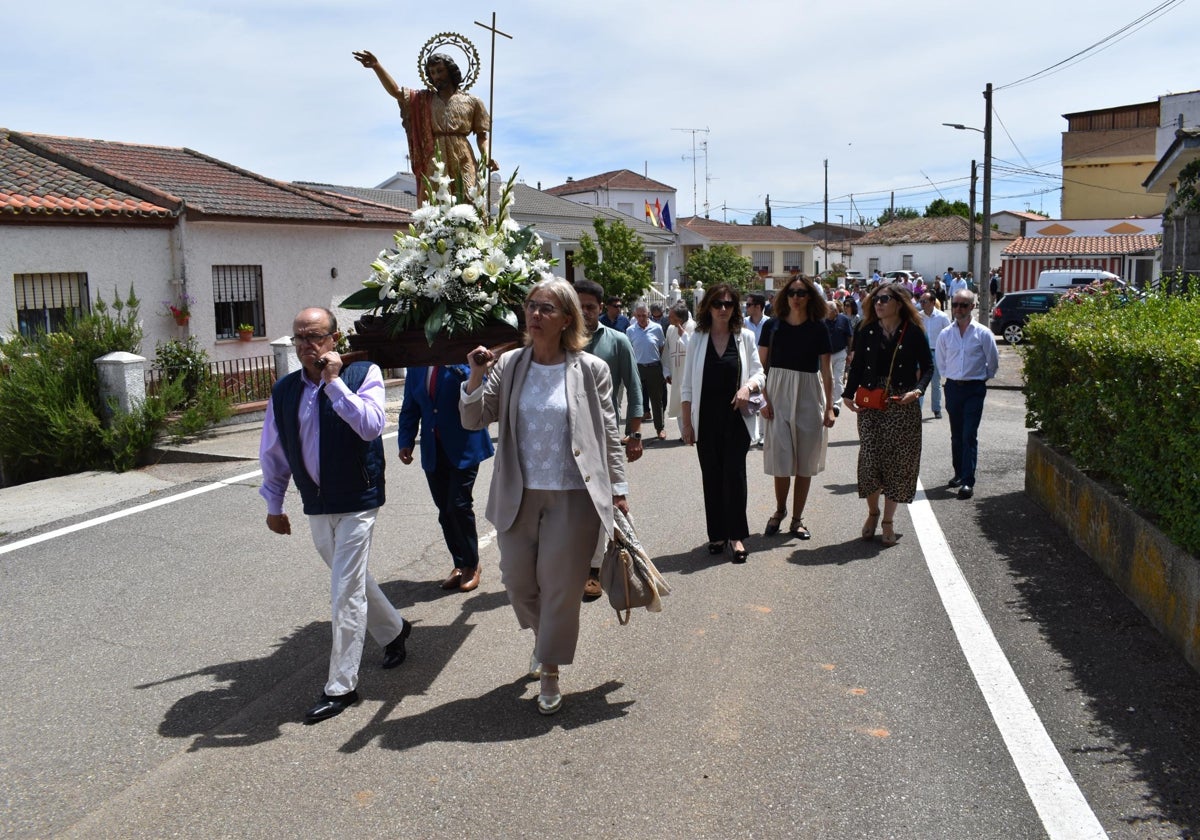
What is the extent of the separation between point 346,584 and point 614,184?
68.8 metres

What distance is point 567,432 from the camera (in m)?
4.70

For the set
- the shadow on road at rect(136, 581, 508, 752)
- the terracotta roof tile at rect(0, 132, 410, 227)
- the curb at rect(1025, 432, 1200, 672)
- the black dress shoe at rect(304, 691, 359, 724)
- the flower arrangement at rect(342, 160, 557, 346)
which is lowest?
the shadow on road at rect(136, 581, 508, 752)

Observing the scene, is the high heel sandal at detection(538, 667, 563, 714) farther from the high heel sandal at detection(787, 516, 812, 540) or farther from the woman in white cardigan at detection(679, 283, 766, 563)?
the high heel sandal at detection(787, 516, 812, 540)

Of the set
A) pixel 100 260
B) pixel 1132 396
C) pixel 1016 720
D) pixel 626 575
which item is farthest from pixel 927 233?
pixel 626 575

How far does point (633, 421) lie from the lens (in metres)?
6.39

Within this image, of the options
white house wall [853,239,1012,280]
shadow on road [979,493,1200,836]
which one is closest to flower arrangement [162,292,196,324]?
shadow on road [979,493,1200,836]

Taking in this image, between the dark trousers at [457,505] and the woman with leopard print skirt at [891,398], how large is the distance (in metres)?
2.91

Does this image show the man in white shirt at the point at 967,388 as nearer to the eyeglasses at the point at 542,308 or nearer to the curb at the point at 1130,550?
the curb at the point at 1130,550

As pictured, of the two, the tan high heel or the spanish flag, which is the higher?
the spanish flag

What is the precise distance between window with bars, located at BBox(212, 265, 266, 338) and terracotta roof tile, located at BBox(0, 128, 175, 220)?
1.74 metres

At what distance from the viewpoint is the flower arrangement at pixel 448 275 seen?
16.7 ft

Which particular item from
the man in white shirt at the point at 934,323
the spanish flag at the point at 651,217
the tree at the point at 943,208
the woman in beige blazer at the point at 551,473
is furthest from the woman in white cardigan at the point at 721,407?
the tree at the point at 943,208

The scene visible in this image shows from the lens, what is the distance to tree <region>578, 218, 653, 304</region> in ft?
115

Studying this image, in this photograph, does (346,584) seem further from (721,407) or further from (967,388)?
(967,388)
